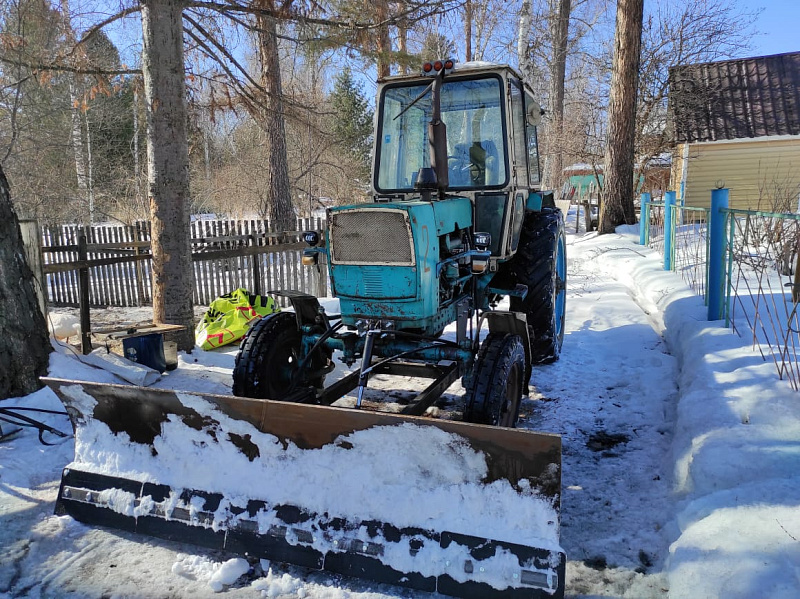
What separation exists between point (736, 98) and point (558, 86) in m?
7.70

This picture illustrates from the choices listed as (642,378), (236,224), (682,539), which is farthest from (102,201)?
(682,539)

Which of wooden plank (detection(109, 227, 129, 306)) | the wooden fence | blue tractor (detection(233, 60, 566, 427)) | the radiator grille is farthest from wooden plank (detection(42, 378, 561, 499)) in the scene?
wooden plank (detection(109, 227, 129, 306))

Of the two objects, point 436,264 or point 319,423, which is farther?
point 436,264

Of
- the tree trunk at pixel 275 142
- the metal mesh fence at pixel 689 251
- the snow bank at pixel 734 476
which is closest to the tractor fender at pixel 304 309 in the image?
the snow bank at pixel 734 476

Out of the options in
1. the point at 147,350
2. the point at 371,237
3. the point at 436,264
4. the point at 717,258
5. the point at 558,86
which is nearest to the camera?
the point at 371,237

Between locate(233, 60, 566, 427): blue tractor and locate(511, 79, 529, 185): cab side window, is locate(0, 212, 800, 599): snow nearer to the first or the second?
locate(233, 60, 566, 427): blue tractor

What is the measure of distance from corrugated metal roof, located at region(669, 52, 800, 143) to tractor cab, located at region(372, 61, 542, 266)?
47.8 feet

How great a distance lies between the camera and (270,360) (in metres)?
4.02

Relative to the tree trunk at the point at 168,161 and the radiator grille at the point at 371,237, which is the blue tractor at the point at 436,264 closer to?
the radiator grille at the point at 371,237

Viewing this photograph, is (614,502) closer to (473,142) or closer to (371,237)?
(371,237)

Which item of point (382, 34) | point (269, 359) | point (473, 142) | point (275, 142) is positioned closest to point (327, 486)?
point (269, 359)

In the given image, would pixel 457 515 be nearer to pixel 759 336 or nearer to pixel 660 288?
pixel 759 336

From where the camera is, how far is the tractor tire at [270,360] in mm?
3891

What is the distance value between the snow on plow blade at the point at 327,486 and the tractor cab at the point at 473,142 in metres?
2.13
